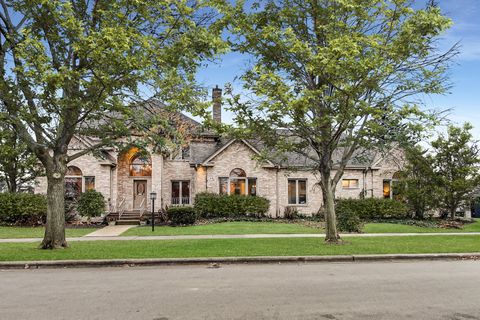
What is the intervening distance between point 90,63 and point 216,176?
16.3 meters

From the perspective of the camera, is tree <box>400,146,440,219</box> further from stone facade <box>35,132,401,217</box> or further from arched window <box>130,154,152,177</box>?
arched window <box>130,154,152,177</box>

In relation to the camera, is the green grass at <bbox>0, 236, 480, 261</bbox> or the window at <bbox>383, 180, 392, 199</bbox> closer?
the green grass at <bbox>0, 236, 480, 261</bbox>

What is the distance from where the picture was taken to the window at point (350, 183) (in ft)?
94.8

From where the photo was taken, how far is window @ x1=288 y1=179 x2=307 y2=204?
2830cm

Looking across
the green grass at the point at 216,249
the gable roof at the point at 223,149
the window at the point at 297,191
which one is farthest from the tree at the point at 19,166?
the window at the point at 297,191

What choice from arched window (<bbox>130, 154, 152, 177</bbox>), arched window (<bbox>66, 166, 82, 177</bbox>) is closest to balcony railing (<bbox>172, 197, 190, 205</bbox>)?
arched window (<bbox>130, 154, 152, 177</bbox>)

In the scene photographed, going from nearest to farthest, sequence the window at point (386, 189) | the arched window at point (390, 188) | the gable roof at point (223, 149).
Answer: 1. the gable roof at point (223, 149)
2. the arched window at point (390, 188)
3. the window at point (386, 189)

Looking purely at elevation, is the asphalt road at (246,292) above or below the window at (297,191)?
below

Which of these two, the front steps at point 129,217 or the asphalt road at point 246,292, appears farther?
the front steps at point 129,217

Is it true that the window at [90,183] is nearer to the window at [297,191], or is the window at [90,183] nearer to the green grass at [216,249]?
the green grass at [216,249]

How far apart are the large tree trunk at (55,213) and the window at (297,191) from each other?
707 inches

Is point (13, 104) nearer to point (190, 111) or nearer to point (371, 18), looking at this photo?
point (190, 111)

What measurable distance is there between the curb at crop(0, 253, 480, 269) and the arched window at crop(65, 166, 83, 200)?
16.2 meters

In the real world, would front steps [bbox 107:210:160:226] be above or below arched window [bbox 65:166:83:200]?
below
